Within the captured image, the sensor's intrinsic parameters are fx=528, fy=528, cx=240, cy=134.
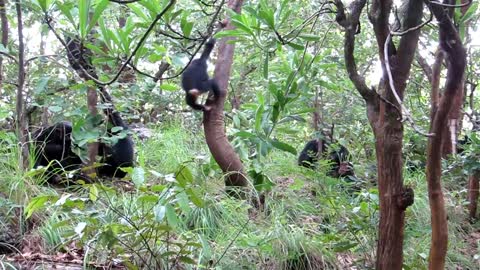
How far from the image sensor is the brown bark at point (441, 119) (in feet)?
5.24

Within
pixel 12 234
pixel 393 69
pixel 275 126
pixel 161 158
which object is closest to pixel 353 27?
pixel 393 69

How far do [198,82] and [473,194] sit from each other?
7.15ft

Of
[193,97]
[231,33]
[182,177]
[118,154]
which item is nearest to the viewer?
[182,177]

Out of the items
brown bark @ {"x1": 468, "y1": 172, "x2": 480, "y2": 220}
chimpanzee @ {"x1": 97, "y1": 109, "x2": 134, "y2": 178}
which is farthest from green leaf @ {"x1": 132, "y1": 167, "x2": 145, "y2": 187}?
brown bark @ {"x1": 468, "y1": 172, "x2": 480, "y2": 220}

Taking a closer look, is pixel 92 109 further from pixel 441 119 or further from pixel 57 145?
pixel 441 119

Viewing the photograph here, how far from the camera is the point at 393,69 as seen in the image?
1.92 m

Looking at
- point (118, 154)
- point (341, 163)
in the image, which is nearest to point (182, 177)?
point (118, 154)

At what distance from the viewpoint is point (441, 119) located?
5.64 ft

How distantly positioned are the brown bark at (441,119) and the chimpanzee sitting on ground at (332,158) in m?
2.21

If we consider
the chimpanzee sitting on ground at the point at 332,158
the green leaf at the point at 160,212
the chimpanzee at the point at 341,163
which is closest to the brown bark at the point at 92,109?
the green leaf at the point at 160,212

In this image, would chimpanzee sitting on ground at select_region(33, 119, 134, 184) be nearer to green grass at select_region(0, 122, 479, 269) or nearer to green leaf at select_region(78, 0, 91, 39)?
green grass at select_region(0, 122, 479, 269)

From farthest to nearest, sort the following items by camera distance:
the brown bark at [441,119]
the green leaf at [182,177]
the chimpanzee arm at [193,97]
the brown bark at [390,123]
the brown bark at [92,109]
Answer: the chimpanzee arm at [193,97] < the brown bark at [92,109] < the green leaf at [182,177] < the brown bark at [390,123] < the brown bark at [441,119]

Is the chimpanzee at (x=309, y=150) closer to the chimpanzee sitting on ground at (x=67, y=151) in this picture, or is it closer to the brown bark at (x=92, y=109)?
the chimpanzee sitting on ground at (x=67, y=151)

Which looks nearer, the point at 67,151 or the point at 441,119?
the point at 441,119
